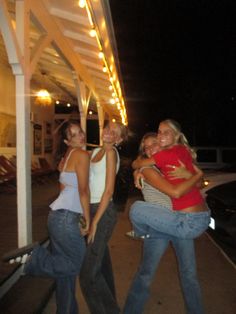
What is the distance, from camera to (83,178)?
10.8 feet

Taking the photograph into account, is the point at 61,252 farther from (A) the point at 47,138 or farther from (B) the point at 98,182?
(A) the point at 47,138

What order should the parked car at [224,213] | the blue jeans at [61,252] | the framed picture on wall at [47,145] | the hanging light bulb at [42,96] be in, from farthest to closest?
the framed picture on wall at [47,145]
the hanging light bulb at [42,96]
the parked car at [224,213]
the blue jeans at [61,252]

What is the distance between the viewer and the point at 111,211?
3.60 meters

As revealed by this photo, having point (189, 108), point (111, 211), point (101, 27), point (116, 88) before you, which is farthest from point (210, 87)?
point (111, 211)

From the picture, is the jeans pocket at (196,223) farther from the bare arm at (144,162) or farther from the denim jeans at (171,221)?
the bare arm at (144,162)

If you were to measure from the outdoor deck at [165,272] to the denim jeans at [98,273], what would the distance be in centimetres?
73

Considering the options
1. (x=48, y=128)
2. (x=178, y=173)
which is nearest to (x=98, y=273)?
(x=178, y=173)

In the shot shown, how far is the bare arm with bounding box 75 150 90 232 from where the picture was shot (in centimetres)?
328

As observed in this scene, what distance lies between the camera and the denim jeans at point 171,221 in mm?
3369

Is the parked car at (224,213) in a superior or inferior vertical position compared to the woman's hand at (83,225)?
inferior

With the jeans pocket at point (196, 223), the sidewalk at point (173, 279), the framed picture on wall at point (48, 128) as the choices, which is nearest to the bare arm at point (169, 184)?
the jeans pocket at point (196, 223)

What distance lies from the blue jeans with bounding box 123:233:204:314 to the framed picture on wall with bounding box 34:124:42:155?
1327 centimetres

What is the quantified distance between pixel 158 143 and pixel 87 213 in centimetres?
86

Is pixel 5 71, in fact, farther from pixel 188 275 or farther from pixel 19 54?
pixel 188 275
